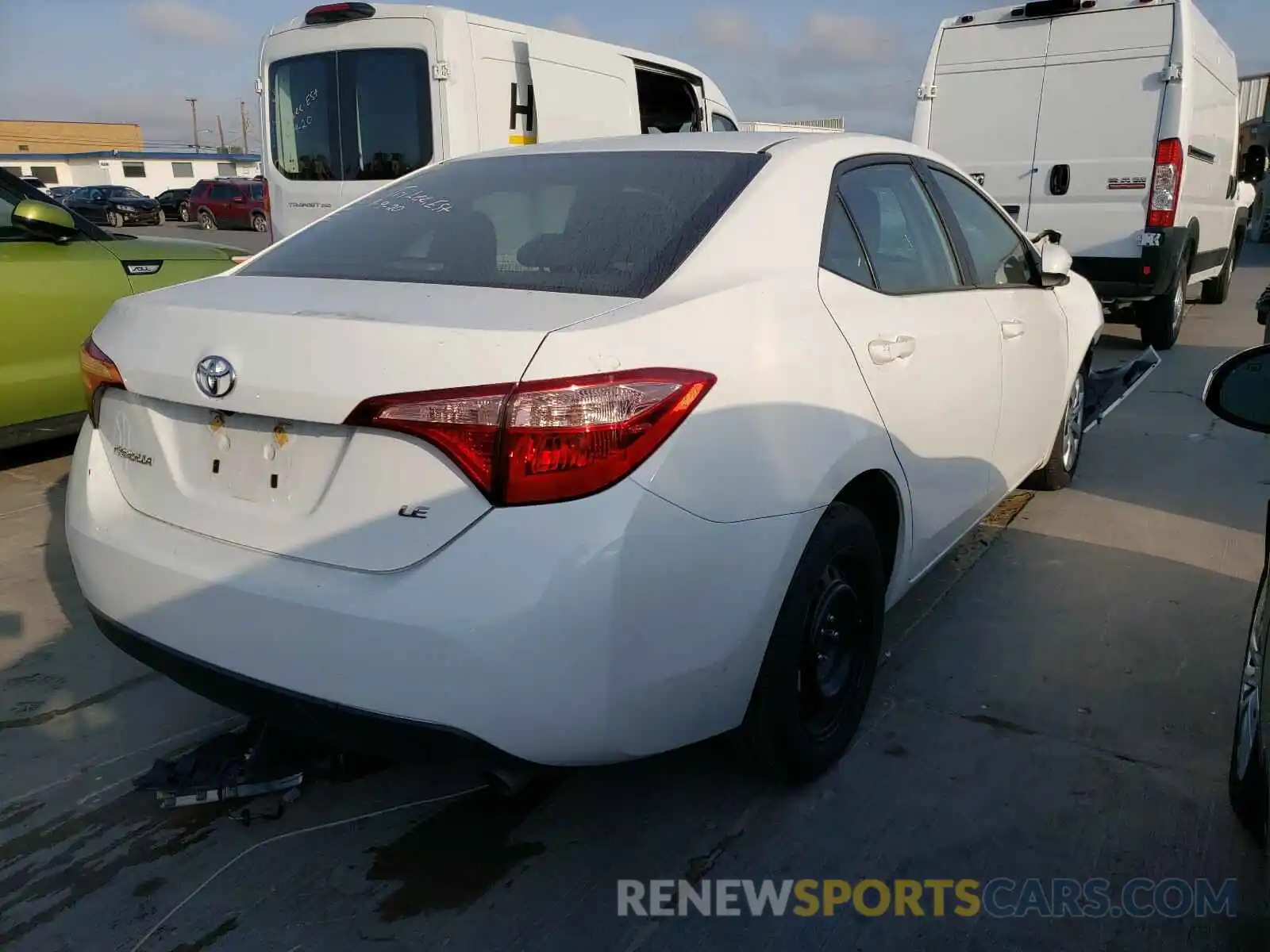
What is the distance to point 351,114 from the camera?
7.30 metres

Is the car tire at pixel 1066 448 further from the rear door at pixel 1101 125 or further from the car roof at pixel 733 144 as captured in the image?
the rear door at pixel 1101 125

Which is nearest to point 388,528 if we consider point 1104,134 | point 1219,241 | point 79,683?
point 79,683

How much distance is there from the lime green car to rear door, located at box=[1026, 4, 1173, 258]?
6.98 meters

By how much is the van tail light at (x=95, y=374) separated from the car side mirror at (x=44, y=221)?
2.94 m

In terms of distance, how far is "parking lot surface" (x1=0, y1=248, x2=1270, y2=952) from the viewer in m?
2.09

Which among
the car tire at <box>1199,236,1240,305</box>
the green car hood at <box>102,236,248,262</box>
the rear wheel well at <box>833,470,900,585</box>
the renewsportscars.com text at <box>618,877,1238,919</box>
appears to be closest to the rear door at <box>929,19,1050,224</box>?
the car tire at <box>1199,236,1240,305</box>

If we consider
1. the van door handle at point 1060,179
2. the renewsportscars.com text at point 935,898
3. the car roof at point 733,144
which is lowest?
the renewsportscars.com text at point 935,898

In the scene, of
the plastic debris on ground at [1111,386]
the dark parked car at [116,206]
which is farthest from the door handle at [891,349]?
the dark parked car at [116,206]

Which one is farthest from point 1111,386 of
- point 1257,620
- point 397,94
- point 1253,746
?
point 397,94

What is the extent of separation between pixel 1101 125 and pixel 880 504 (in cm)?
683

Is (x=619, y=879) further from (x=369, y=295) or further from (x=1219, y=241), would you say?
(x=1219, y=241)

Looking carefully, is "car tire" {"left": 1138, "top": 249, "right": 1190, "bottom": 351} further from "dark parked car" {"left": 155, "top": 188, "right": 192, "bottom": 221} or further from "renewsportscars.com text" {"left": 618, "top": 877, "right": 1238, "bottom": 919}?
"dark parked car" {"left": 155, "top": 188, "right": 192, "bottom": 221}

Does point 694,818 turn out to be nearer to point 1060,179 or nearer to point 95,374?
point 95,374

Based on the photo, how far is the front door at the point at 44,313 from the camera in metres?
4.70
